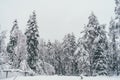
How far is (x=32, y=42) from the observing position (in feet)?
142

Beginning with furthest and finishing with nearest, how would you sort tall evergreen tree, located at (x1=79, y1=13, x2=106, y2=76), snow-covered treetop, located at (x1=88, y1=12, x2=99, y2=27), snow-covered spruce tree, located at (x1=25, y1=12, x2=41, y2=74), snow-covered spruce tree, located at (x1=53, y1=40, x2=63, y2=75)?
snow-covered spruce tree, located at (x1=53, y1=40, x2=63, y2=75)
snow-covered treetop, located at (x1=88, y1=12, x2=99, y2=27)
snow-covered spruce tree, located at (x1=25, y1=12, x2=41, y2=74)
tall evergreen tree, located at (x1=79, y1=13, x2=106, y2=76)

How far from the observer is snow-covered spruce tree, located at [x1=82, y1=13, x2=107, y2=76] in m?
41.5

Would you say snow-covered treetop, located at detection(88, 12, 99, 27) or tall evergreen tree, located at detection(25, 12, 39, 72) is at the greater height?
snow-covered treetop, located at detection(88, 12, 99, 27)

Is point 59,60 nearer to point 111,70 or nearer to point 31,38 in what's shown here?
point 111,70

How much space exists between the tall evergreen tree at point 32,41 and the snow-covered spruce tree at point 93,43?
984cm

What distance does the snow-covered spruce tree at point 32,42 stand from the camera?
4259cm

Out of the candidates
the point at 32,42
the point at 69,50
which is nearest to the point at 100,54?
the point at 32,42

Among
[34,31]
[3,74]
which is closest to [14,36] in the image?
[34,31]

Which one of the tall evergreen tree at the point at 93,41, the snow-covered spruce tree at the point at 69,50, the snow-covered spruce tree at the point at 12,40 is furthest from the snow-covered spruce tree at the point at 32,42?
the snow-covered spruce tree at the point at 69,50

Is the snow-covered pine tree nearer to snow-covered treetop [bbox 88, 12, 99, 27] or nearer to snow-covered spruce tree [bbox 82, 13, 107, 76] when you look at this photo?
snow-covered spruce tree [bbox 82, 13, 107, 76]

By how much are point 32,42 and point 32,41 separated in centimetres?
30

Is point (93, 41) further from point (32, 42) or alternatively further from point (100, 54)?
point (32, 42)

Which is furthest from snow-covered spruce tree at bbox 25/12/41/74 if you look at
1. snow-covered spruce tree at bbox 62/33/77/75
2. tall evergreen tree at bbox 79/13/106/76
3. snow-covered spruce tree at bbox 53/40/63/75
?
snow-covered spruce tree at bbox 53/40/63/75

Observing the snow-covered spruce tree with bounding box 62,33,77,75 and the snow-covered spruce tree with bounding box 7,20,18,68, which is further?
the snow-covered spruce tree with bounding box 62,33,77,75
